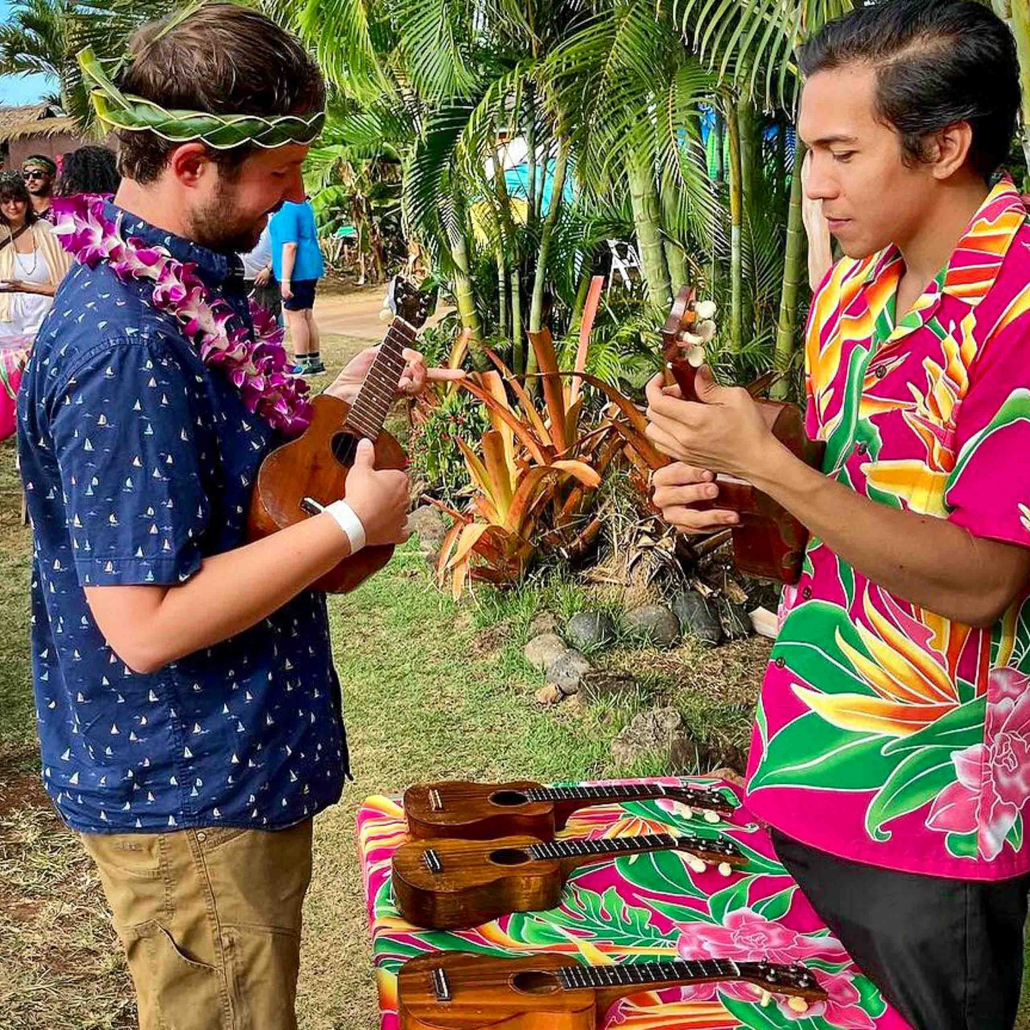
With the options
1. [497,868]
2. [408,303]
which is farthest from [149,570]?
[497,868]

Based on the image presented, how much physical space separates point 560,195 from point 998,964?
5.42 metres

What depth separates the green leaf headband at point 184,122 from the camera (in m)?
1.62

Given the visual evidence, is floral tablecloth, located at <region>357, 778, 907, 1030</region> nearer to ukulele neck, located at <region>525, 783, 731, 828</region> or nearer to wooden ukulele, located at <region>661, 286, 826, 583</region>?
ukulele neck, located at <region>525, 783, 731, 828</region>

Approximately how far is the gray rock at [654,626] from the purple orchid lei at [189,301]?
134 inches

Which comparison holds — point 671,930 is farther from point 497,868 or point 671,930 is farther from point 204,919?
point 204,919

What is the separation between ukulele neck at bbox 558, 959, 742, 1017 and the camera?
83.1 inches

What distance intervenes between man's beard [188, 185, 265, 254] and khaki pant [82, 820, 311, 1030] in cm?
86

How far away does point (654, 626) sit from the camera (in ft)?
16.6

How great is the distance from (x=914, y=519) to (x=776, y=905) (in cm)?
118

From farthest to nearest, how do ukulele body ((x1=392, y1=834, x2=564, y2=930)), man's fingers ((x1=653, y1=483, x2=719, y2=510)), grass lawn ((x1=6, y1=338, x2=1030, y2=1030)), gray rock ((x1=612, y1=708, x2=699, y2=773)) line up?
gray rock ((x1=612, y1=708, x2=699, y2=773))
grass lawn ((x1=6, y1=338, x2=1030, y2=1030))
ukulele body ((x1=392, y1=834, x2=564, y2=930))
man's fingers ((x1=653, y1=483, x2=719, y2=510))

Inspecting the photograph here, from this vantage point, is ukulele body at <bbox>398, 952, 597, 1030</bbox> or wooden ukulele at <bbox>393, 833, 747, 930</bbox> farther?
wooden ukulele at <bbox>393, 833, 747, 930</bbox>

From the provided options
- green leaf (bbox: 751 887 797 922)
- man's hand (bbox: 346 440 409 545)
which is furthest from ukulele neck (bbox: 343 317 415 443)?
green leaf (bbox: 751 887 797 922)

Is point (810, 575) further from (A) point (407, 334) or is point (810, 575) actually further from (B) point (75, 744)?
(B) point (75, 744)

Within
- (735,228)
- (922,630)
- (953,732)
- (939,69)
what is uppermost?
(939,69)
